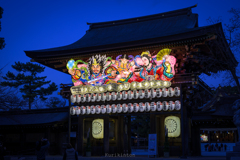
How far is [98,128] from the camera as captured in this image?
24.1 m

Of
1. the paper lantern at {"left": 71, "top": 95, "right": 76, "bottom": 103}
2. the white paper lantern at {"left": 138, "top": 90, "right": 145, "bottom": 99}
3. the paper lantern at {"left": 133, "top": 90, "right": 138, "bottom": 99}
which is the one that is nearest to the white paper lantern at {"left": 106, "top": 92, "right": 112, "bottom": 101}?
the paper lantern at {"left": 133, "top": 90, "right": 138, "bottom": 99}

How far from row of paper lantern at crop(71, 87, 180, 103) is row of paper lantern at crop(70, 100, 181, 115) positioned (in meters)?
0.57

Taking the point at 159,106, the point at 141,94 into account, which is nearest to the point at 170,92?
Result: the point at 159,106

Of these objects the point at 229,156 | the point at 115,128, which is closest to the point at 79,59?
the point at 115,128

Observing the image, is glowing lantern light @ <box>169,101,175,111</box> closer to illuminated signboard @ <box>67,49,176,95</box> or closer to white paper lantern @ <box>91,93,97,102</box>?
illuminated signboard @ <box>67,49,176,95</box>

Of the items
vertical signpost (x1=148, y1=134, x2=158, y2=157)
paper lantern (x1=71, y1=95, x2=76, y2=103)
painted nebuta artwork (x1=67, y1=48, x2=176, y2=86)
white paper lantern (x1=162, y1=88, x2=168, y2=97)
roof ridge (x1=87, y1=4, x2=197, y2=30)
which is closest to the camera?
vertical signpost (x1=148, y1=134, x2=158, y2=157)

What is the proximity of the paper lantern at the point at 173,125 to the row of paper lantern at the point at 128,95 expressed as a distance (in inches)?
94.1

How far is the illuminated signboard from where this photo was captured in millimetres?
20656

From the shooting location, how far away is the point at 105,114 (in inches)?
899

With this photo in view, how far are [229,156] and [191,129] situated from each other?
29.6ft

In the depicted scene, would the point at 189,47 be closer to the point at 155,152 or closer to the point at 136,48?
the point at 136,48

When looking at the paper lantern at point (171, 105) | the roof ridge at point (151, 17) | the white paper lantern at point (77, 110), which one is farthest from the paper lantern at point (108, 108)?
the roof ridge at point (151, 17)

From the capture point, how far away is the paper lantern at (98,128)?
2391cm

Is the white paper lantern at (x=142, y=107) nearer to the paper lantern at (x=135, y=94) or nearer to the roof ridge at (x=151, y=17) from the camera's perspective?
the paper lantern at (x=135, y=94)
